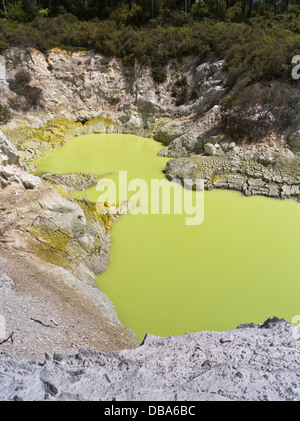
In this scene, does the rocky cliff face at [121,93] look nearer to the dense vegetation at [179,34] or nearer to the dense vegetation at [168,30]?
the dense vegetation at [179,34]

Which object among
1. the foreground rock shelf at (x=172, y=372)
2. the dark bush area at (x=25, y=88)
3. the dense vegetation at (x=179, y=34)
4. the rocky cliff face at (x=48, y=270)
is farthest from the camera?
the dark bush area at (x=25, y=88)

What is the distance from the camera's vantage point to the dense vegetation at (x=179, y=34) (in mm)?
16328

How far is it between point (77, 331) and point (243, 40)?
808 inches

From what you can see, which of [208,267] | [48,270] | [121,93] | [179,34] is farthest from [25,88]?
[208,267]

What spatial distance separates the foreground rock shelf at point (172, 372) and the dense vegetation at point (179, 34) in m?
13.0

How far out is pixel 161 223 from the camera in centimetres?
1052

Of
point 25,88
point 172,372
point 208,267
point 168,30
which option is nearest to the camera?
point 172,372

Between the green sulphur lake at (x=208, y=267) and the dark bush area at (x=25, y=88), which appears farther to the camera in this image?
the dark bush area at (x=25, y=88)

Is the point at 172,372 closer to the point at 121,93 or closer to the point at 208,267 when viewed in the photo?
the point at 208,267

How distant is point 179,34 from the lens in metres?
22.1

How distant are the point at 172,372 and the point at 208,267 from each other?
181 inches

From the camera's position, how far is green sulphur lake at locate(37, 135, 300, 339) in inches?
278

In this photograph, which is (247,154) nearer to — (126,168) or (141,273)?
(126,168)

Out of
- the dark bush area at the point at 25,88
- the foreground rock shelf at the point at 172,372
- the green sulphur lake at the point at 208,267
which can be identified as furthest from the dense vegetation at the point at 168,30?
the foreground rock shelf at the point at 172,372
